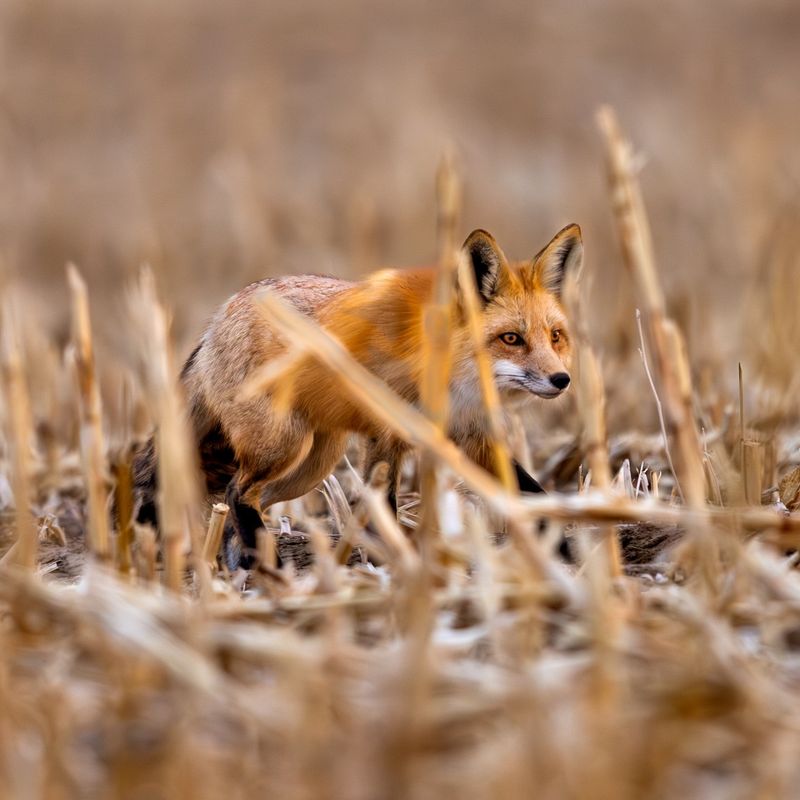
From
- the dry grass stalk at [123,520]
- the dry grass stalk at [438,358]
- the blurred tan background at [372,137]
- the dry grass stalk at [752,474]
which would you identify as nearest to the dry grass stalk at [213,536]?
the dry grass stalk at [123,520]

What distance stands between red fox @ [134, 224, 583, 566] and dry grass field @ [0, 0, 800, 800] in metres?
0.20

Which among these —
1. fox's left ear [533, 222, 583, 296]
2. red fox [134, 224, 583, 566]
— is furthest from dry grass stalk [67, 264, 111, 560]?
fox's left ear [533, 222, 583, 296]

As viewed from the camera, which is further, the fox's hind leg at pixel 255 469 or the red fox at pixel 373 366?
the fox's hind leg at pixel 255 469

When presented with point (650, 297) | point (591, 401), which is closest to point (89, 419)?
point (591, 401)

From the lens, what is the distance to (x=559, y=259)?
4.84 metres

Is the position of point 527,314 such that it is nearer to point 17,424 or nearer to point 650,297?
point 650,297

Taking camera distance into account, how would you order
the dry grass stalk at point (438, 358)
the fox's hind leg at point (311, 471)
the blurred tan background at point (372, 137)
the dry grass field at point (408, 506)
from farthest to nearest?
1. the blurred tan background at point (372, 137)
2. the fox's hind leg at point (311, 471)
3. the dry grass stalk at point (438, 358)
4. the dry grass field at point (408, 506)

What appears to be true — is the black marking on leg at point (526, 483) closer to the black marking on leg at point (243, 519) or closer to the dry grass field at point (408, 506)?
the dry grass field at point (408, 506)

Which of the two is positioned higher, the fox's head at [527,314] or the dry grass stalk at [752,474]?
the fox's head at [527,314]

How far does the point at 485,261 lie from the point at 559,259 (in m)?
0.31

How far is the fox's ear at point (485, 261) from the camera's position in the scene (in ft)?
15.2

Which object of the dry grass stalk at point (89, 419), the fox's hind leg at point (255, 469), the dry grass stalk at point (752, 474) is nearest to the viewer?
the dry grass stalk at point (89, 419)

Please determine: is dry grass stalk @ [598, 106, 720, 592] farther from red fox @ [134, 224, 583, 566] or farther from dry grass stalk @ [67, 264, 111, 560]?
red fox @ [134, 224, 583, 566]

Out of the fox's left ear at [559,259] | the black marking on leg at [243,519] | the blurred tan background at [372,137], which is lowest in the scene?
the black marking on leg at [243,519]
